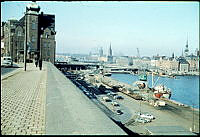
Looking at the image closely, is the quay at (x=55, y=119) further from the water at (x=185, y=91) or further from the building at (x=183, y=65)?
the building at (x=183, y=65)

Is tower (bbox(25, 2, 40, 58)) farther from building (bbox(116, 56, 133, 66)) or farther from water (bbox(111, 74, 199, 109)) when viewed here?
building (bbox(116, 56, 133, 66))

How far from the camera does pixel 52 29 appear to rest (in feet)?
89.3

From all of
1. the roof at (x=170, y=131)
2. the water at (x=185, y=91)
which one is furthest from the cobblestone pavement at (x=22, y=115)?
the water at (x=185, y=91)

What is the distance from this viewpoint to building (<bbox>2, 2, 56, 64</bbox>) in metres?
23.4

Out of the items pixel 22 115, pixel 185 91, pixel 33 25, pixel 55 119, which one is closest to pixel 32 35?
pixel 33 25

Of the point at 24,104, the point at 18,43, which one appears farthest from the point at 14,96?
the point at 18,43

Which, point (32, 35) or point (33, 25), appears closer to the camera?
point (32, 35)

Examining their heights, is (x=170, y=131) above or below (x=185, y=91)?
above

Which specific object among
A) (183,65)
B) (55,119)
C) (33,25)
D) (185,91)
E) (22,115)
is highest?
(33,25)

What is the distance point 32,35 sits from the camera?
24.8 meters

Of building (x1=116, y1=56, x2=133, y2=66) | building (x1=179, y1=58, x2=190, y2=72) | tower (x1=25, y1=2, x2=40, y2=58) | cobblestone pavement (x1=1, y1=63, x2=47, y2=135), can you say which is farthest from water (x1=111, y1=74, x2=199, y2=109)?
building (x1=116, y1=56, x2=133, y2=66)

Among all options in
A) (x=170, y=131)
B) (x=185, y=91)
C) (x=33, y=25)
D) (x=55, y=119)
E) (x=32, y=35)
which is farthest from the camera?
(x=185, y=91)

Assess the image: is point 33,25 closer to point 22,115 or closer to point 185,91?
point 185,91

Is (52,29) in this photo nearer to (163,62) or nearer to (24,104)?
(24,104)
